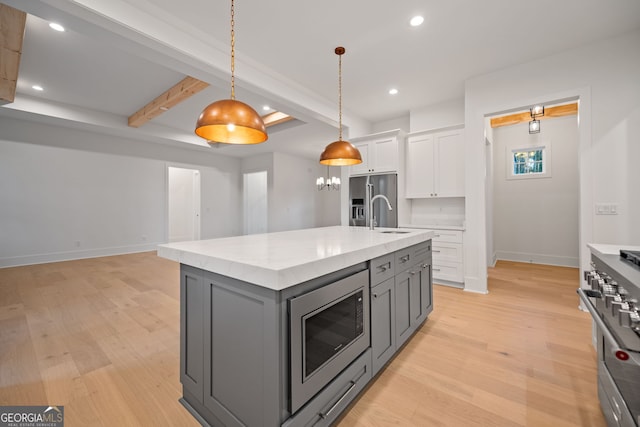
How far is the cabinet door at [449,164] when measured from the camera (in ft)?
12.8

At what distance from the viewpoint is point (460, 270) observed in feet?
12.2

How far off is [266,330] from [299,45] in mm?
3002

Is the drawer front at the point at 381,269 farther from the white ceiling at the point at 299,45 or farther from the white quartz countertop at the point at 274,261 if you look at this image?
the white ceiling at the point at 299,45

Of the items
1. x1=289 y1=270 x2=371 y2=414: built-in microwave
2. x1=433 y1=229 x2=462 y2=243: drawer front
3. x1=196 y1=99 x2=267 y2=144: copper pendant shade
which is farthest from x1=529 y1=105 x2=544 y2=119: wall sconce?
x1=196 y1=99 x2=267 y2=144: copper pendant shade

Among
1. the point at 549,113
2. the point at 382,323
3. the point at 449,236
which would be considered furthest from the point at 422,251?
the point at 549,113

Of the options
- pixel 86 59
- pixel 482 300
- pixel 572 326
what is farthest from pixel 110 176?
pixel 572 326

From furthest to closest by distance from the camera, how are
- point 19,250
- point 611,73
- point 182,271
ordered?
1. point 19,250
2. point 611,73
3. point 182,271

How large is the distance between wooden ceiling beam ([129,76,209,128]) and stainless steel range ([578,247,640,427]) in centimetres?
426

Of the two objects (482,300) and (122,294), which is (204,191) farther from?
(482,300)

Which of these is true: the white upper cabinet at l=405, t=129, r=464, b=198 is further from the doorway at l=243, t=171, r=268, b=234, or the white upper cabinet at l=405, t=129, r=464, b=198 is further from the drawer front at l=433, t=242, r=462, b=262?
the doorway at l=243, t=171, r=268, b=234

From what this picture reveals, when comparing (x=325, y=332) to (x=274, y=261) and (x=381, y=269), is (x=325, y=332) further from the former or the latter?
(x=381, y=269)

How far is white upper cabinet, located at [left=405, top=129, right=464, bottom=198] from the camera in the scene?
3930 mm

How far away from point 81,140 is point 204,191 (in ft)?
9.64

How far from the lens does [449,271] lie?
3816 millimetres
